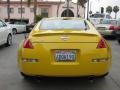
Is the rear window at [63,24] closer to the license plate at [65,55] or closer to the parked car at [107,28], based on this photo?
the license plate at [65,55]

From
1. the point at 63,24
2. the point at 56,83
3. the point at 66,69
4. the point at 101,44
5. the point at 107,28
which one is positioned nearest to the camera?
the point at 66,69

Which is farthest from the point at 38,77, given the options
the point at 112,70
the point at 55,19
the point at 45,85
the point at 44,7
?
the point at 44,7

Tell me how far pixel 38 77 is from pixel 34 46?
627 millimetres

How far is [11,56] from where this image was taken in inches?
475

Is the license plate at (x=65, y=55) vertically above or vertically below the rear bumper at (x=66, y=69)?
above

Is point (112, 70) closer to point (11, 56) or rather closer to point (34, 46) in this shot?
point (34, 46)

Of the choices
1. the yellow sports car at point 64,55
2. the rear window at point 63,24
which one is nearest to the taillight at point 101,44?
the yellow sports car at point 64,55

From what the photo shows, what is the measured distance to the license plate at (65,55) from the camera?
6.68 metres

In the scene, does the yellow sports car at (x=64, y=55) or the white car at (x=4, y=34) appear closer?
the yellow sports car at (x=64, y=55)

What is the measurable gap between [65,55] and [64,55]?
2 cm

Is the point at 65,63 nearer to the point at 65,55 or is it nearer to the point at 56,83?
the point at 65,55

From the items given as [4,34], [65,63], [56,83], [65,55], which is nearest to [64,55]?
[65,55]

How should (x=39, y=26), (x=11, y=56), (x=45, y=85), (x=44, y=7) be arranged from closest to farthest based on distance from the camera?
(x=45, y=85), (x=39, y=26), (x=11, y=56), (x=44, y=7)

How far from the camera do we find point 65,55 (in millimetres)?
6680
